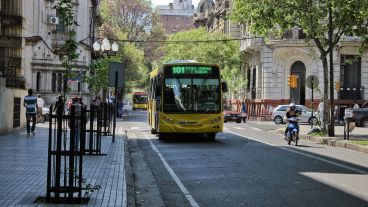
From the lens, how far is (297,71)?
176ft

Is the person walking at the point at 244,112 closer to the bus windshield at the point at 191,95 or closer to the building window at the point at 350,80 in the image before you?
the building window at the point at 350,80

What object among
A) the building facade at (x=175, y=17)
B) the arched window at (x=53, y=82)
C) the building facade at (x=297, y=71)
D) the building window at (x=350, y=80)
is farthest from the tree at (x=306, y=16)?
the building facade at (x=175, y=17)

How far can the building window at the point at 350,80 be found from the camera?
5138 cm

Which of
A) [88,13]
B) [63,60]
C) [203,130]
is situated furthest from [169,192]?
[88,13]

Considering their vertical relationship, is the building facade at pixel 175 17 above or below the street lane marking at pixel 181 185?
above

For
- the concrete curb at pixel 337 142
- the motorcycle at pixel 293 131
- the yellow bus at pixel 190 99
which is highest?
the yellow bus at pixel 190 99

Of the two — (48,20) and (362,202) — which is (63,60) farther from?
(48,20)

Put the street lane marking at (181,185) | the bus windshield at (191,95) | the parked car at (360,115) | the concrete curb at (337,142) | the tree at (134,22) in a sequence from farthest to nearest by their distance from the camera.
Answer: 1. the tree at (134,22)
2. the parked car at (360,115)
3. the bus windshield at (191,95)
4. the concrete curb at (337,142)
5. the street lane marking at (181,185)

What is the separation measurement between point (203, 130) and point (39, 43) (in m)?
24.2

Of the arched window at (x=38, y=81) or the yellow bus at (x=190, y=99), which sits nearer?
the yellow bus at (x=190, y=99)

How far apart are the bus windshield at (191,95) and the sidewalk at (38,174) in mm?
5384

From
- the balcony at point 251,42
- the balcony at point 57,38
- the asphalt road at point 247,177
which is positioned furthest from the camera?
the balcony at point 251,42

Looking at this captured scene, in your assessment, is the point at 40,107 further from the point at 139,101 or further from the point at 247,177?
the point at 139,101

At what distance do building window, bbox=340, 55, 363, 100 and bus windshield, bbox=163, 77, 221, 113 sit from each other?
96.9 ft
